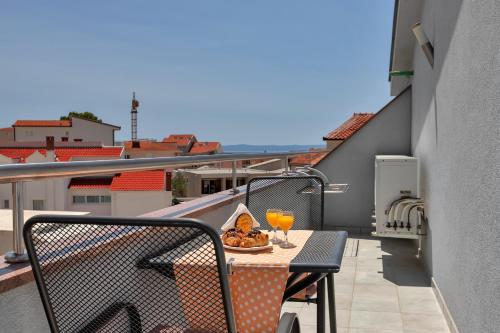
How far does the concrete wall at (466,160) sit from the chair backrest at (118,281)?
64.2 inches

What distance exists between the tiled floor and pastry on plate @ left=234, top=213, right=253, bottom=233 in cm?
164

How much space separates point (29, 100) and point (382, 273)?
81.6 metres

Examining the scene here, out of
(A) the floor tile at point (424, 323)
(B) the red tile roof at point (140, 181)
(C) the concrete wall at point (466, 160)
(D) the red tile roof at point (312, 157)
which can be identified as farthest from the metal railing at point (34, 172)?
(B) the red tile roof at point (140, 181)

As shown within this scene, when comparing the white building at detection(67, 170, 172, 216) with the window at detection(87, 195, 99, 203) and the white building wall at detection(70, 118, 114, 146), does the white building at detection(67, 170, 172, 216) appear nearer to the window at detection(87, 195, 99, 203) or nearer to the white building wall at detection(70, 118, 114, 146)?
the window at detection(87, 195, 99, 203)

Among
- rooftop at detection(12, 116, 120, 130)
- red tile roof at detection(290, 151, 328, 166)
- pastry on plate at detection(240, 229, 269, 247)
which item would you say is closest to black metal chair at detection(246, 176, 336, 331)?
pastry on plate at detection(240, 229, 269, 247)

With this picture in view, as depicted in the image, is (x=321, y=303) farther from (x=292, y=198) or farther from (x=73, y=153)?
(x=73, y=153)

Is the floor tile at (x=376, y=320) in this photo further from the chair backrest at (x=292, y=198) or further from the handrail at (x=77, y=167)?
the handrail at (x=77, y=167)

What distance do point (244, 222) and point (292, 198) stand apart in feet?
3.90

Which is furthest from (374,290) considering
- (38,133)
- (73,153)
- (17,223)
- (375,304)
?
(38,133)

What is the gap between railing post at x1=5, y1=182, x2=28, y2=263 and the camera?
Result: 1421mm

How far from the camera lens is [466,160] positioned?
302cm

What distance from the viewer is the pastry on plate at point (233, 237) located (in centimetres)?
193

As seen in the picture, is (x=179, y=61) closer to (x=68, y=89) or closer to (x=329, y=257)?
(x=68, y=89)

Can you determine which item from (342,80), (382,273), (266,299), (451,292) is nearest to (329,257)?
(266,299)
